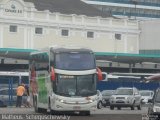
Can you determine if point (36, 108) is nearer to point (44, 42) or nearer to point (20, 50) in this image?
point (20, 50)

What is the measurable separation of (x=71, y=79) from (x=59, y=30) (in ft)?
171

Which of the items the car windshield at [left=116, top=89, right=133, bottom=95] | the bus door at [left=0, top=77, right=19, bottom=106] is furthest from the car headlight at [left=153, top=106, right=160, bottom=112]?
the bus door at [left=0, top=77, right=19, bottom=106]

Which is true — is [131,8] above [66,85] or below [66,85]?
above

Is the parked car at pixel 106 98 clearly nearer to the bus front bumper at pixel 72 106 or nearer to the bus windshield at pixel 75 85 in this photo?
the bus windshield at pixel 75 85

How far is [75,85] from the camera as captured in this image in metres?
33.2

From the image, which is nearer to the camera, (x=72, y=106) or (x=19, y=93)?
(x=72, y=106)

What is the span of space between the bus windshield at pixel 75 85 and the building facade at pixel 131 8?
307ft

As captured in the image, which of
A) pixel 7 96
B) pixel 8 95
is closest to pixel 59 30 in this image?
pixel 7 96

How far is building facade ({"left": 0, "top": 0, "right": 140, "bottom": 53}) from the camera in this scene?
263ft

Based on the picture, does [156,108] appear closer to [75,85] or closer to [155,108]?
[155,108]

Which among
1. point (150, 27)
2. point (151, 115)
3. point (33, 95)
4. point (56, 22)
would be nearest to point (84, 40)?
point (56, 22)

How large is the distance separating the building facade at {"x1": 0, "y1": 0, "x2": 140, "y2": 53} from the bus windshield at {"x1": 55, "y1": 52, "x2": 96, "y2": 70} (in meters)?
45.8

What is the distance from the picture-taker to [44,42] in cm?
8362

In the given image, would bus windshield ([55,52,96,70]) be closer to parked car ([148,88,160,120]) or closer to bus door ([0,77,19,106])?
parked car ([148,88,160,120])
